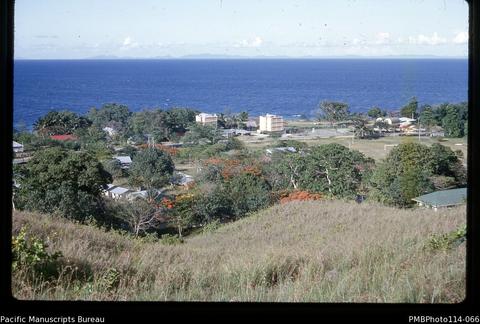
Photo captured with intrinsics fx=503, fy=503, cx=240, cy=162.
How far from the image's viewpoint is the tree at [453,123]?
2708mm

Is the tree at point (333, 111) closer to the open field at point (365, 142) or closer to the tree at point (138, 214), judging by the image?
the open field at point (365, 142)

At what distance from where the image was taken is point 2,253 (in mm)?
2365

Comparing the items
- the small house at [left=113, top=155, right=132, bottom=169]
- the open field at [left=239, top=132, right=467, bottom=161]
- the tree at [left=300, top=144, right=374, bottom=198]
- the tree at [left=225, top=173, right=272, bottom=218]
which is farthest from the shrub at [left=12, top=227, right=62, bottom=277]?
the tree at [left=300, top=144, right=374, bottom=198]

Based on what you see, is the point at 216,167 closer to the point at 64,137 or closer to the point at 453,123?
the point at 64,137

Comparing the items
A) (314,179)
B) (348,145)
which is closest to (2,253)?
(314,179)

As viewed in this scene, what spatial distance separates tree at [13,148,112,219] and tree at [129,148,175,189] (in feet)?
0.61

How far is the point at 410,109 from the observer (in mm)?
3561

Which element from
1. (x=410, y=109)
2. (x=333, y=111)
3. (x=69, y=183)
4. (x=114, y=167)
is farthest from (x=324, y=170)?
(x=69, y=183)

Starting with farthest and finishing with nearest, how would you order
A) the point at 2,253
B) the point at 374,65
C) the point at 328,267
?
the point at 374,65
the point at 328,267
the point at 2,253

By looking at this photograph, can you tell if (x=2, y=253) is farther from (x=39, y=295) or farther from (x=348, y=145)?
(x=348, y=145)

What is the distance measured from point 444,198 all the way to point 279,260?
1143 millimetres

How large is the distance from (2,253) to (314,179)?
2103 millimetres

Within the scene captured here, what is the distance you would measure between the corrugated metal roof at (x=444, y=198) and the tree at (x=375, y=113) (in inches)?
24.9

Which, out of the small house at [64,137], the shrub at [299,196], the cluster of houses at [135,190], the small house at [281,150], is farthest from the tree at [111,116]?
the shrub at [299,196]
